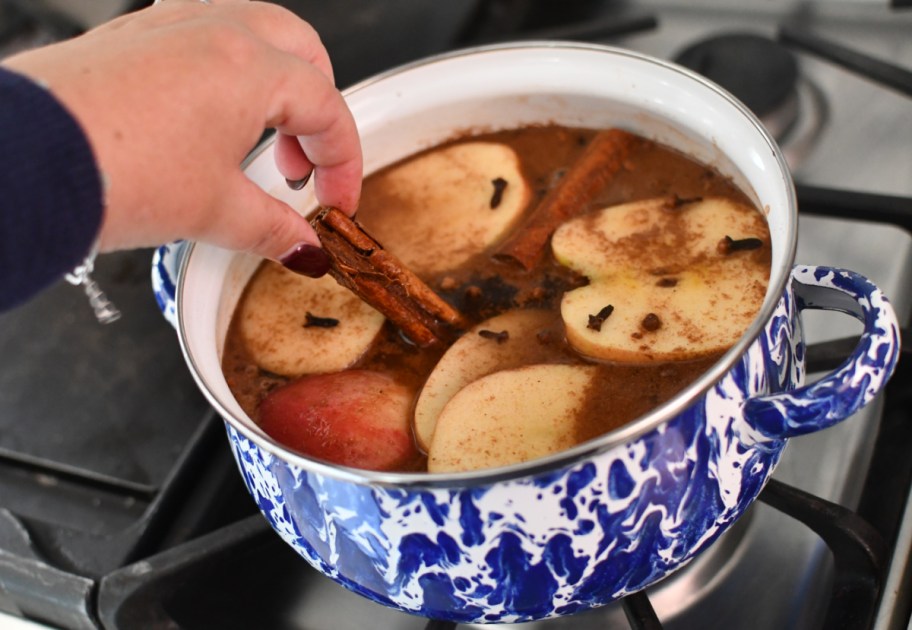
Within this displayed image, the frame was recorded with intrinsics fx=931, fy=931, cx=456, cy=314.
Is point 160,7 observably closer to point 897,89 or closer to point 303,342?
point 303,342

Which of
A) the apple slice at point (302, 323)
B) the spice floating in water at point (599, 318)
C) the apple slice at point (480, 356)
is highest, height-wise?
the spice floating in water at point (599, 318)

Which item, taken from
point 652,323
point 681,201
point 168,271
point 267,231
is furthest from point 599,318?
point 168,271

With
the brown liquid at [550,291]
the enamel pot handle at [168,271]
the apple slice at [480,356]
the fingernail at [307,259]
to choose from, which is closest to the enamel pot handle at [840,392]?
the brown liquid at [550,291]

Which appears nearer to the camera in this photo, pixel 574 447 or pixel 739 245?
pixel 574 447

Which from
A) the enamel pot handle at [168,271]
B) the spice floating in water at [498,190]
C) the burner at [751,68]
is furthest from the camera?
the burner at [751,68]

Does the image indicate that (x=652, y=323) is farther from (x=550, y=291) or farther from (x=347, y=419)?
(x=347, y=419)

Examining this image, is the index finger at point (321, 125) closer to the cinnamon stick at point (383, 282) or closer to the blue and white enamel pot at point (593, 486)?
the cinnamon stick at point (383, 282)
